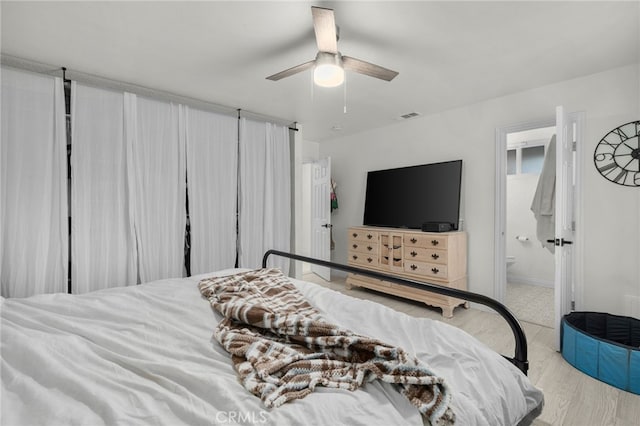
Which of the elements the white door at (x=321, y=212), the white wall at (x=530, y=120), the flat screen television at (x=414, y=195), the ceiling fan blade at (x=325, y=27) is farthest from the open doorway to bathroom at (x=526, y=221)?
the ceiling fan blade at (x=325, y=27)

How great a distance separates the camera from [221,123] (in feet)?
12.0

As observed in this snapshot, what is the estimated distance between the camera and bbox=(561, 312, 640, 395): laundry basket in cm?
197

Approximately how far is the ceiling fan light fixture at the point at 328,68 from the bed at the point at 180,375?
148cm

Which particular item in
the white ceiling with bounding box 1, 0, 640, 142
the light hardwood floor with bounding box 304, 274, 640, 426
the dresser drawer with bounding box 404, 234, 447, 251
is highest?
the white ceiling with bounding box 1, 0, 640, 142

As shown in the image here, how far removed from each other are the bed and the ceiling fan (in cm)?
149

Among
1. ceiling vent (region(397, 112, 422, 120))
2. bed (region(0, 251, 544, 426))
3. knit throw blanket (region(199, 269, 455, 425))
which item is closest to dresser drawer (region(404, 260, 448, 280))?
ceiling vent (region(397, 112, 422, 120))

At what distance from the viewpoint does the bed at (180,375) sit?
2.75 feet

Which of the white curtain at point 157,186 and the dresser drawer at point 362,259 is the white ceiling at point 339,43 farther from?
the dresser drawer at point 362,259

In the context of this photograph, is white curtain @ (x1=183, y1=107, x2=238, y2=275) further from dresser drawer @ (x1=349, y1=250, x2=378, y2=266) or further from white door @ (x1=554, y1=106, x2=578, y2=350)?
white door @ (x1=554, y1=106, x2=578, y2=350)

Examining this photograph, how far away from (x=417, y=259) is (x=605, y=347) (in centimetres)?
181

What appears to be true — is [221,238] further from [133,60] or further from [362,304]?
[362,304]

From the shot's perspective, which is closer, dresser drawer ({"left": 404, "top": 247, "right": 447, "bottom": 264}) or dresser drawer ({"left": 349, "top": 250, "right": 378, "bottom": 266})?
dresser drawer ({"left": 404, "top": 247, "right": 447, "bottom": 264})

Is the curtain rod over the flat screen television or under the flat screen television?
over

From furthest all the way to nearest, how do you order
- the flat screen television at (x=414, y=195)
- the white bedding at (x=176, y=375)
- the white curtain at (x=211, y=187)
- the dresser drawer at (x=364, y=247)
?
the dresser drawer at (x=364, y=247) → the flat screen television at (x=414, y=195) → the white curtain at (x=211, y=187) → the white bedding at (x=176, y=375)
